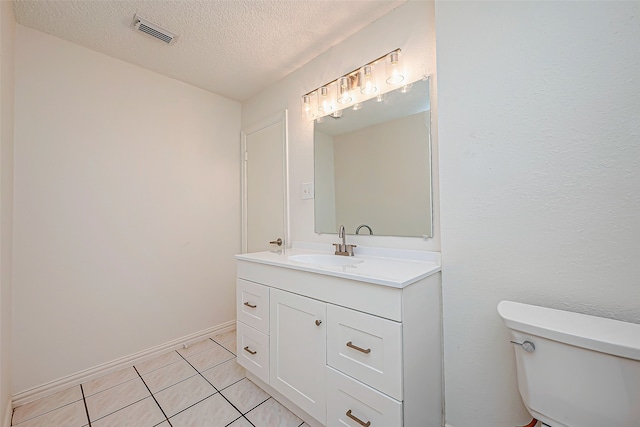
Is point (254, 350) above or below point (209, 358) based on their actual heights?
above

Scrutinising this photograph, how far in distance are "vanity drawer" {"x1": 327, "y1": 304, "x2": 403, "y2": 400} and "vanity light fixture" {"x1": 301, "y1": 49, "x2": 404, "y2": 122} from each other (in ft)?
4.22

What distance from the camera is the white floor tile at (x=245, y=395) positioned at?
149cm

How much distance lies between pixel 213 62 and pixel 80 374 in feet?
7.86

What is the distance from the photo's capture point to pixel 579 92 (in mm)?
929

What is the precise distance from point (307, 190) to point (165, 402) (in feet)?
5.29

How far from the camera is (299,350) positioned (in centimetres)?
133

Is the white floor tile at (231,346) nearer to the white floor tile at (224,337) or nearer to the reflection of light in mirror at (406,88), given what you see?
the white floor tile at (224,337)

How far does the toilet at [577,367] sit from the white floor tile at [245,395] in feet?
4.40

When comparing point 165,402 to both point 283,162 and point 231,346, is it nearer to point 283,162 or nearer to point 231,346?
point 231,346

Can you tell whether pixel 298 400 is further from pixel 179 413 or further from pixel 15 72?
pixel 15 72

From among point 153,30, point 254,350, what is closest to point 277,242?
point 254,350

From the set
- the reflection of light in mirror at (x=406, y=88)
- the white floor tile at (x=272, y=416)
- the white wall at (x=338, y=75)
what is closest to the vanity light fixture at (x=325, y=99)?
the white wall at (x=338, y=75)

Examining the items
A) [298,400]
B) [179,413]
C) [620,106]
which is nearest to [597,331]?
[620,106]

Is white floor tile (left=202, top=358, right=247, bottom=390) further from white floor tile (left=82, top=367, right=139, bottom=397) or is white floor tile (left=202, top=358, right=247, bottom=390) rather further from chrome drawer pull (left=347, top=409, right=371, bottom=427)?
chrome drawer pull (left=347, top=409, right=371, bottom=427)
